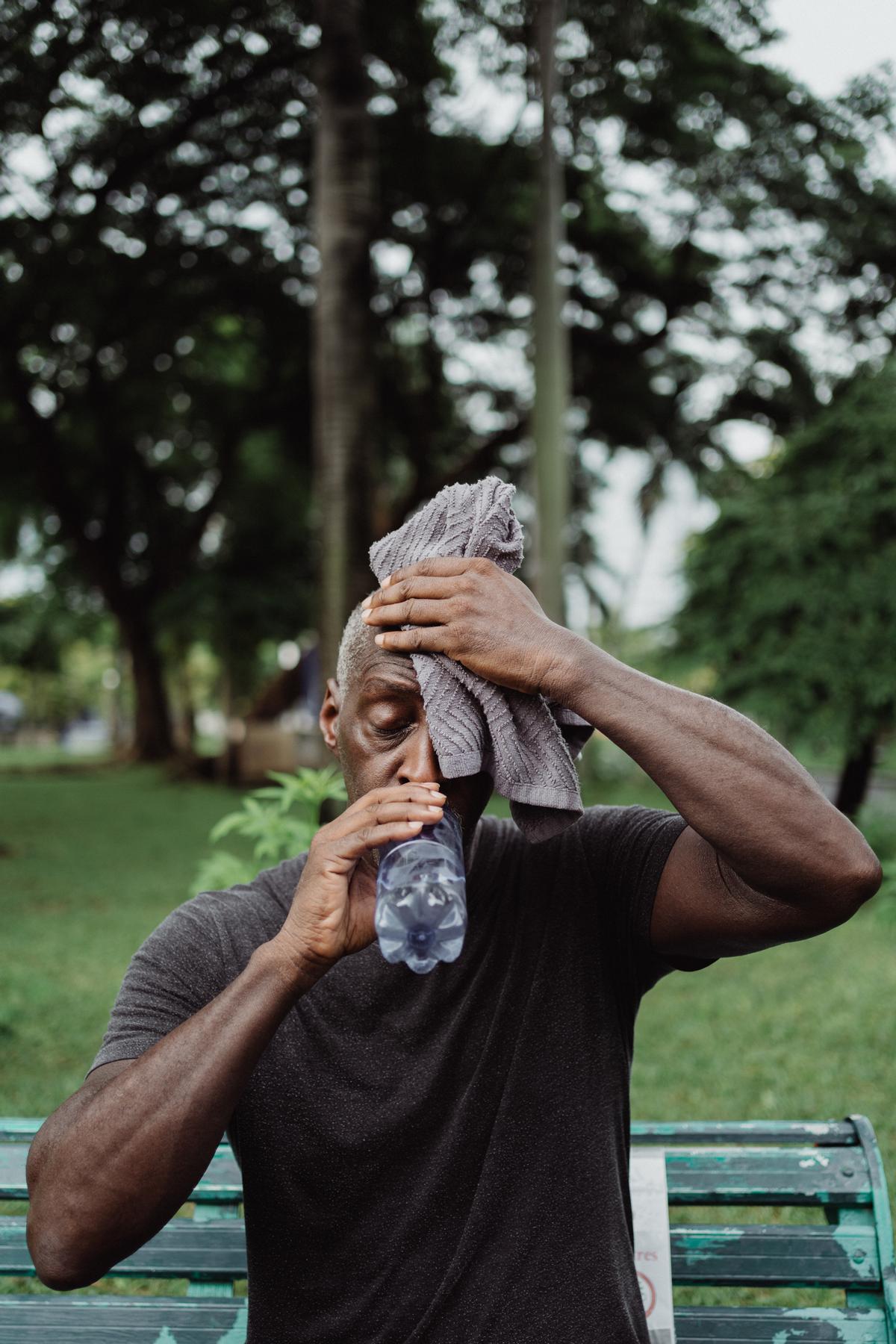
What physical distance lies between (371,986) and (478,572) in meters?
0.70

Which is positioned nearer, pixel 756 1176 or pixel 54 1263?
pixel 54 1263

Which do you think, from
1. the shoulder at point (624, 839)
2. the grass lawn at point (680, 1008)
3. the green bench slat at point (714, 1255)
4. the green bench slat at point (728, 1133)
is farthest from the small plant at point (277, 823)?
the grass lawn at point (680, 1008)

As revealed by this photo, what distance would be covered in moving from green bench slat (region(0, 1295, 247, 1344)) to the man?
2.08 ft

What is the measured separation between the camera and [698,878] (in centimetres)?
188

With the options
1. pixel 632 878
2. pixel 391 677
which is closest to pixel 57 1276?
pixel 391 677

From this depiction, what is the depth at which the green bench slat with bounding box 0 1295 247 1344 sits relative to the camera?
2350 millimetres

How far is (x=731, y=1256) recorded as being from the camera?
2.43 metres

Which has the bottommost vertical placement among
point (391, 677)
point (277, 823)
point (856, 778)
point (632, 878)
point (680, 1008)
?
point (680, 1008)

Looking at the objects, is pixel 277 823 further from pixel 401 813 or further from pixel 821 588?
pixel 821 588

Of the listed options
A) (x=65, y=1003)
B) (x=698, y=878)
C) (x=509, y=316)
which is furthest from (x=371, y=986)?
(x=509, y=316)

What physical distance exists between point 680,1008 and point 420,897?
5.60 m

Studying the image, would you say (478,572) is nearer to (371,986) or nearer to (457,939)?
(457,939)

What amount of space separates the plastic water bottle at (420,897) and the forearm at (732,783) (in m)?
0.34

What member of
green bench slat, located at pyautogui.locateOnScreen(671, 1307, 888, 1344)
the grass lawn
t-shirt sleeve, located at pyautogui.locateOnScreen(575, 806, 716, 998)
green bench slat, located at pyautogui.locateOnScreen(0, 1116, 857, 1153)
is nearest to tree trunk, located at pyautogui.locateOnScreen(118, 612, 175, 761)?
the grass lawn
